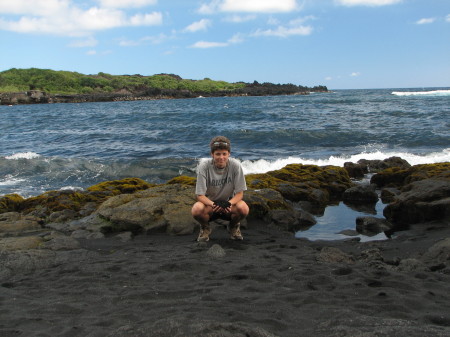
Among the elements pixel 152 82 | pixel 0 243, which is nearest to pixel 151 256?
pixel 0 243

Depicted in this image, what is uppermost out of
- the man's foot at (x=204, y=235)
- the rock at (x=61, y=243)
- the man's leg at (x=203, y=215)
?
the man's leg at (x=203, y=215)

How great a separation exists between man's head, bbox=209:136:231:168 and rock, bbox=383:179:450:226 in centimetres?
397

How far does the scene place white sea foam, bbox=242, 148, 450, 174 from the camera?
14883 millimetres

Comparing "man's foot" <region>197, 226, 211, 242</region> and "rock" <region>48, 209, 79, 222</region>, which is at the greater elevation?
"man's foot" <region>197, 226, 211, 242</region>

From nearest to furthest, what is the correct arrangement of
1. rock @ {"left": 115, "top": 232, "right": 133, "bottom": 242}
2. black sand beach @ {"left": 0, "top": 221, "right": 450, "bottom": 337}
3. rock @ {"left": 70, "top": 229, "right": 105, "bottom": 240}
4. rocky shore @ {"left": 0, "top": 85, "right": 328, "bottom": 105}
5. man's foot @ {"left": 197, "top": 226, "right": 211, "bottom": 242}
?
1. black sand beach @ {"left": 0, "top": 221, "right": 450, "bottom": 337}
2. man's foot @ {"left": 197, "top": 226, "right": 211, "bottom": 242}
3. rock @ {"left": 115, "top": 232, "right": 133, "bottom": 242}
4. rock @ {"left": 70, "top": 229, "right": 105, "bottom": 240}
5. rocky shore @ {"left": 0, "top": 85, "right": 328, "bottom": 105}

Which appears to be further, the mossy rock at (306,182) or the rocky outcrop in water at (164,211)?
the mossy rock at (306,182)

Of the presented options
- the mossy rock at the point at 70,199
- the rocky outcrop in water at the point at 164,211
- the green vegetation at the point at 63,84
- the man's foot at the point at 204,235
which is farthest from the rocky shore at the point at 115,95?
the man's foot at the point at 204,235

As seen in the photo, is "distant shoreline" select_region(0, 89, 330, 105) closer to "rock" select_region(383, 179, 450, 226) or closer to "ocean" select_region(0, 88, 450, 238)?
"ocean" select_region(0, 88, 450, 238)

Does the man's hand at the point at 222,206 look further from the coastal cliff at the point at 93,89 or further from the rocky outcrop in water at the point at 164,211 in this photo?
the coastal cliff at the point at 93,89

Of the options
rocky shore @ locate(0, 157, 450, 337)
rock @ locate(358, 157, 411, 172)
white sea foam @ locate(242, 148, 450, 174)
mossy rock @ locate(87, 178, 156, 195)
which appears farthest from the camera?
white sea foam @ locate(242, 148, 450, 174)

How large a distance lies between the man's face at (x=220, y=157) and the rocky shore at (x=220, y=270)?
120 centimetres

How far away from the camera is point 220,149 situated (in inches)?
219

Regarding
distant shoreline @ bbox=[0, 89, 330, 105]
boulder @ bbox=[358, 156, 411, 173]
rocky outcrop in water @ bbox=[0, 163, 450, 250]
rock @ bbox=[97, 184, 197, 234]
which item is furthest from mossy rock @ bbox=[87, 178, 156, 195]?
distant shoreline @ bbox=[0, 89, 330, 105]

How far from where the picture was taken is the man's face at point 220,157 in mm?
5582
